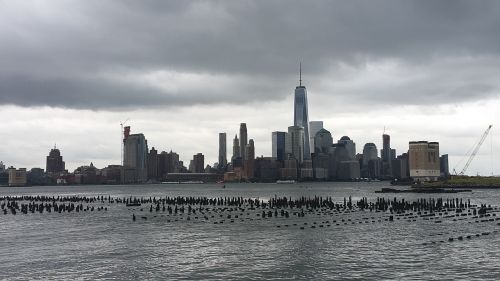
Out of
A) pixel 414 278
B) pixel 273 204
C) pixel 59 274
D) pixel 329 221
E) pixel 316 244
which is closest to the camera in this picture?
pixel 414 278

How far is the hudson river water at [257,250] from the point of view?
4358cm

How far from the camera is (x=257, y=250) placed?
56125 millimetres

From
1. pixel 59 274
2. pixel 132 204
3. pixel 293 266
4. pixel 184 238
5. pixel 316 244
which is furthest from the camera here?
pixel 132 204

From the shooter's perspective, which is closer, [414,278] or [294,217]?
[414,278]

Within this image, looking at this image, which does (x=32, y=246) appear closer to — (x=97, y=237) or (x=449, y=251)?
(x=97, y=237)

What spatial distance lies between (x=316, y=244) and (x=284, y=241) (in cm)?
437

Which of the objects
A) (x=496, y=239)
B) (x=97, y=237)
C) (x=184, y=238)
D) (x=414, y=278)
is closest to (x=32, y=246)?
(x=97, y=237)

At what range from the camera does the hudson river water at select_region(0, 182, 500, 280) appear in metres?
43.6

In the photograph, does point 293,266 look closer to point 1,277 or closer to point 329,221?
point 1,277

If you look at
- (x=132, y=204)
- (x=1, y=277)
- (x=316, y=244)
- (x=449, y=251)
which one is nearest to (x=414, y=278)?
(x=449, y=251)

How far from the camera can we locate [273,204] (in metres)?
126

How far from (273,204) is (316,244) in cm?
6578

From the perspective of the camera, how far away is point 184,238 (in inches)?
2655

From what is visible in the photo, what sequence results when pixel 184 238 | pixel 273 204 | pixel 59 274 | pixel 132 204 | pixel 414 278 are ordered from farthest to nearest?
pixel 132 204
pixel 273 204
pixel 184 238
pixel 59 274
pixel 414 278
